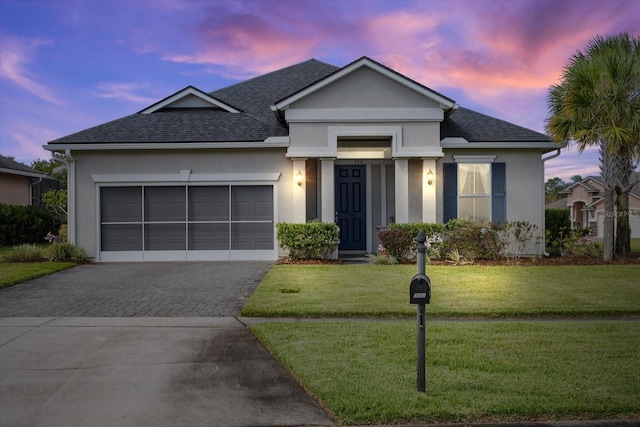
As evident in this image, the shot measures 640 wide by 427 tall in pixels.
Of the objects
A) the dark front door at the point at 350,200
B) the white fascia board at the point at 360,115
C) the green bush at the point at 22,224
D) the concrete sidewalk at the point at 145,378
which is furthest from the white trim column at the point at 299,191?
the green bush at the point at 22,224

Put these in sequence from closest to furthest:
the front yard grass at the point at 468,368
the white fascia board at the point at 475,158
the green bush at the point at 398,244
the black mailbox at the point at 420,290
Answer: the front yard grass at the point at 468,368, the black mailbox at the point at 420,290, the green bush at the point at 398,244, the white fascia board at the point at 475,158

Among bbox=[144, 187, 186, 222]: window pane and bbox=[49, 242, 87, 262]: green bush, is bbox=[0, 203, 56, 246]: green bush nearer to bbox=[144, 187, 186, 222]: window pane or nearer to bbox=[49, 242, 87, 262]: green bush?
bbox=[49, 242, 87, 262]: green bush

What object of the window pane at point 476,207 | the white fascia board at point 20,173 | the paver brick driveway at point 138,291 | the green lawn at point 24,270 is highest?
the white fascia board at point 20,173

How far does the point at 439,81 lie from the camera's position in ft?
67.3

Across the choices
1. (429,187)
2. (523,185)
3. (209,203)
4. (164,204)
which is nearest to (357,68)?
(429,187)

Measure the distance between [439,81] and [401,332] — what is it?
15.8m

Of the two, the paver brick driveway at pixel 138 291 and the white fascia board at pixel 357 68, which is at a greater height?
the white fascia board at pixel 357 68

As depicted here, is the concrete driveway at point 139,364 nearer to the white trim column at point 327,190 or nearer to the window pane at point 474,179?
the white trim column at point 327,190

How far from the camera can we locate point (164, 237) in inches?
604

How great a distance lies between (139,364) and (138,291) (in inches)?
194

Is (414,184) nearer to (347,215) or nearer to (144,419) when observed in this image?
(347,215)

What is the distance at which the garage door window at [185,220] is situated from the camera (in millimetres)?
15320

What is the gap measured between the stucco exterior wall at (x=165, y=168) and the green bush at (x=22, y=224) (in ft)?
32.5

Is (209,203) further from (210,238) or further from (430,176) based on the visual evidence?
(430,176)
